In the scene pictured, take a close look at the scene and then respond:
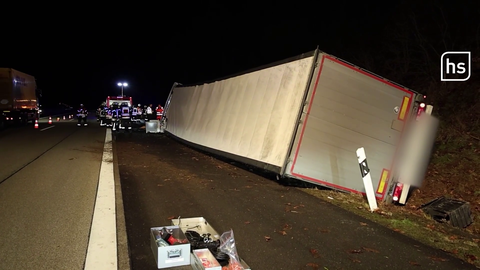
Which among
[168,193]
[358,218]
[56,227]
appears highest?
[358,218]

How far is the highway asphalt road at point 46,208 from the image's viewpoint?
13.4 feet

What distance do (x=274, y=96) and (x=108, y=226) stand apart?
4.52 metres

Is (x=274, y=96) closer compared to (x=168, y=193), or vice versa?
(x=168, y=193)

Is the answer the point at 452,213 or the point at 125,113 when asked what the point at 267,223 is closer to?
the point at 452,213

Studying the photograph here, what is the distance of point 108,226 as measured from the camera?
5012mm

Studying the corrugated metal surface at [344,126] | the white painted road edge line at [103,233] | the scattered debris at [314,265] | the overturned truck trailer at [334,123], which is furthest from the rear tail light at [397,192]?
the white painted road edge line at [103,233]

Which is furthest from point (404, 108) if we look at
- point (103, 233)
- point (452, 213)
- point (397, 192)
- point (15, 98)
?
point (15, 98)

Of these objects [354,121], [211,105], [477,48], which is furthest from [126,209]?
[477,48]

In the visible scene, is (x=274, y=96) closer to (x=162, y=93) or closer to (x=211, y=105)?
(x=211, y=105)

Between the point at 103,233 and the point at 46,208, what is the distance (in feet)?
5.65

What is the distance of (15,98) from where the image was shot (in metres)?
22.2

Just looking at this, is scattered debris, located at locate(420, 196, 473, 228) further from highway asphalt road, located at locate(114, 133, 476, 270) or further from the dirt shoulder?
highway asphalt road, located at locate(114, 133, 476, 270)

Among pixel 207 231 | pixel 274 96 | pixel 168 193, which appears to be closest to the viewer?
pixel 207 231

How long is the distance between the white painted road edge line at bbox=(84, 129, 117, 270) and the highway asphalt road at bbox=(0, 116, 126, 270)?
9cm
